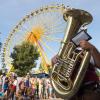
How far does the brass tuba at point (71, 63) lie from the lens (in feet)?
13.6

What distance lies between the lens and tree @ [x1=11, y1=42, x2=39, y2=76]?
157ft

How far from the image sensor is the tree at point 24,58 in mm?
47938

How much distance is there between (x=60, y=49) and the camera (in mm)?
4363

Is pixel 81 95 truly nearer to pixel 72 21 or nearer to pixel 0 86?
pixel 72 21

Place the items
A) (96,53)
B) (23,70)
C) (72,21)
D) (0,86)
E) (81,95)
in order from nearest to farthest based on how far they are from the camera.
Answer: (96,53)
(81,95)
(72,21)
(0,86)
(23,70)

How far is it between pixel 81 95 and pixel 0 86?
13394mm

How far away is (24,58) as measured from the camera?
49250mm

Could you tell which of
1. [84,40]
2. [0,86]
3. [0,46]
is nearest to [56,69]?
[84,40]

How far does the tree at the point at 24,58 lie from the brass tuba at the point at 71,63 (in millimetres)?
42835

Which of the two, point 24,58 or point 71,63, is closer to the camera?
point 71,63

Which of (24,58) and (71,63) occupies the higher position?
(71,63)

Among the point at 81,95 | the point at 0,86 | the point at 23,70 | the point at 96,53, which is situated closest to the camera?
the point at 96,53

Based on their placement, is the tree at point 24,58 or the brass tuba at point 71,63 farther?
the tree at point 24,58

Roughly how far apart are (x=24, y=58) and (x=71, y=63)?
148 feet
